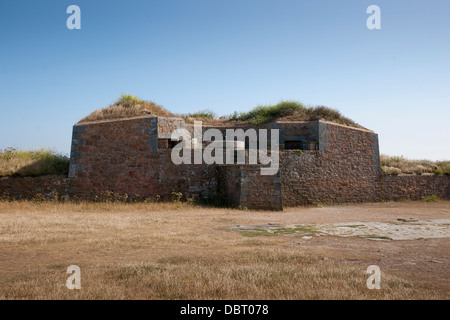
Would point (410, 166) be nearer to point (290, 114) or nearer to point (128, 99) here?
point (290, 114)

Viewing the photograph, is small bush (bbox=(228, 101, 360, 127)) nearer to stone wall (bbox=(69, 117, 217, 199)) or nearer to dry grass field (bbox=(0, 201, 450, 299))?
stone wall (bbox=(69, 117, 217, 199))

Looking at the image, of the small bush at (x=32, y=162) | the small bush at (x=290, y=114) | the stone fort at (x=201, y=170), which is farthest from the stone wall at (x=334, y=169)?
the small bush at (x=32, y=162)

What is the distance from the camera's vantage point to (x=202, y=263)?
15.0 feet

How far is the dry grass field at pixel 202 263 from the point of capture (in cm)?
343

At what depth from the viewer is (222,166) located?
13656 millimetres

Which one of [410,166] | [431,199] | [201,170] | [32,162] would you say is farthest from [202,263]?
[410,166]

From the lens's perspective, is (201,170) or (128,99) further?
(128,99)

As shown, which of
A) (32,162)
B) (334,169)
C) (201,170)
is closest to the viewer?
(201,170)

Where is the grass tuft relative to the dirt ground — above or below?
above

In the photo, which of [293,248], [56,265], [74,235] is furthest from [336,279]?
[74,235]

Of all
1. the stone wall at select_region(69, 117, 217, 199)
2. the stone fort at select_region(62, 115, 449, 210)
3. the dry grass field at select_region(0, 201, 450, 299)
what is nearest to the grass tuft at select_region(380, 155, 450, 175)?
the stone fort at select_region(62, 115, 449, 210)

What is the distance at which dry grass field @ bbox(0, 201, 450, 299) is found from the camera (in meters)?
3.43

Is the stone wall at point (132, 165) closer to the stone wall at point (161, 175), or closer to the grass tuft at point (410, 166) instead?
the stone wall at point (161, 175)
